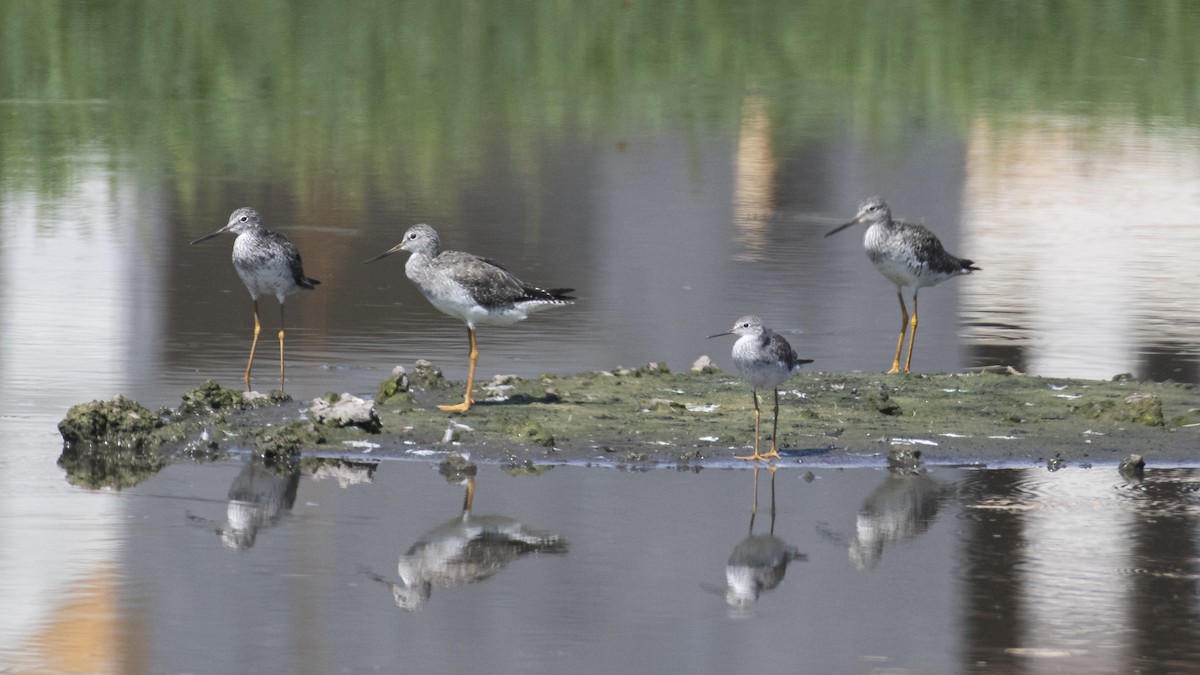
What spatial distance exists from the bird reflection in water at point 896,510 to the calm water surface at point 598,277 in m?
0.06

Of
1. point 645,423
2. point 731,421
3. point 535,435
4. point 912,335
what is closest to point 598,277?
point 912,335

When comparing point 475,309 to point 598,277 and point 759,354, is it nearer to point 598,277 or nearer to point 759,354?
point 759,354

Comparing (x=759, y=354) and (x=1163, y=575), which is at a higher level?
(x=759, y=354)

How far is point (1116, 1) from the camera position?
130 ft

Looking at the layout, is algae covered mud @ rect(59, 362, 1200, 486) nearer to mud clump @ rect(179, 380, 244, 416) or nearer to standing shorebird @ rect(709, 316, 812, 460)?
mud clump @ rect(179, 380, 244, 416)

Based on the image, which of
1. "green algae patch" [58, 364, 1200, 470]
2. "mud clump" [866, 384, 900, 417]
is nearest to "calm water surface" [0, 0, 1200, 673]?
"green algae patch" [58, 364, 1200, 470]

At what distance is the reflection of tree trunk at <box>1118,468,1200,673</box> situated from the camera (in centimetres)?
775

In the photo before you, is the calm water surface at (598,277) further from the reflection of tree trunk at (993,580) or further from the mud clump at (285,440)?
the mud clump at (285,440)

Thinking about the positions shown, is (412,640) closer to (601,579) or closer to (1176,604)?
(601,579)

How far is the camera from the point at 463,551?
8922 millimetres

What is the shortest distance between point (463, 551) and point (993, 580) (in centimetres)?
217

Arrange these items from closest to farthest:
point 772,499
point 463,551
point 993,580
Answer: point 993,580 < point 463,551 < point 772,499

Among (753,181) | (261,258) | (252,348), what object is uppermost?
(753,181)

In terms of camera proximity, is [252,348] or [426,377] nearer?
[426,377]
